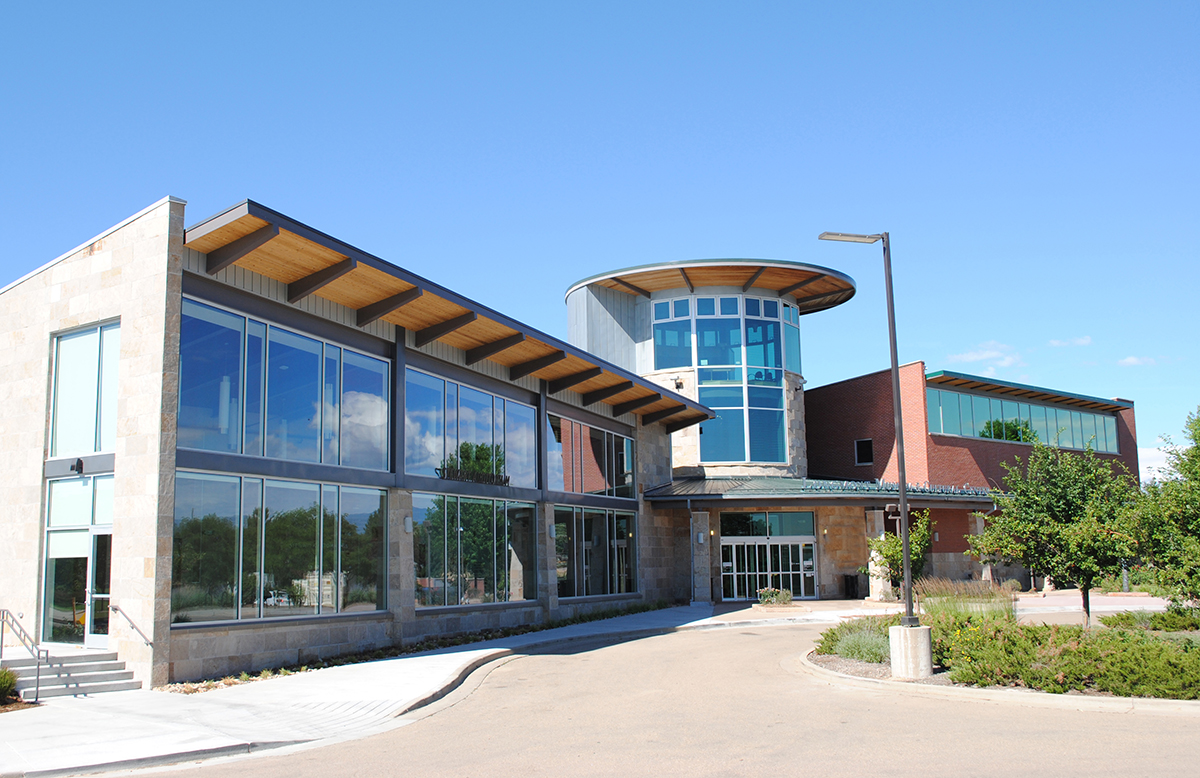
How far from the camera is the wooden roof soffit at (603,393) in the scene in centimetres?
2919

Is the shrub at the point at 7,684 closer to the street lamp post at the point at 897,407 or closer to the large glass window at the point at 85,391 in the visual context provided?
the large glass window at the point at 85,391

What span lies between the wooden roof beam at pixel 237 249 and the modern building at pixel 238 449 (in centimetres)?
4

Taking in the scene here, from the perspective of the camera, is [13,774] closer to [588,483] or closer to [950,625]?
[950,625]

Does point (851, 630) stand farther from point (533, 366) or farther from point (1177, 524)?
point (533, 366)

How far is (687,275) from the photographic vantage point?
128 feet

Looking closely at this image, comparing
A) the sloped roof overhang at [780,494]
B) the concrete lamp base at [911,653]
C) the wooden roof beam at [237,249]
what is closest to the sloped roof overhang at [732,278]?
the sloped roof overhang at [780,494]

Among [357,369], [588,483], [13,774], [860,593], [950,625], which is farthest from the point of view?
[860,593]

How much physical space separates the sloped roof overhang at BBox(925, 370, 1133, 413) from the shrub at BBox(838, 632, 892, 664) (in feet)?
89.4

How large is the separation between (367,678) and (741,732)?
715 cm

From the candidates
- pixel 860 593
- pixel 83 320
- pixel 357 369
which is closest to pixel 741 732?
pixel 357 369

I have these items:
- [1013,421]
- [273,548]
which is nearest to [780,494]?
[1013,421]

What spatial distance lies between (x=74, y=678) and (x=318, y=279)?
302 inches

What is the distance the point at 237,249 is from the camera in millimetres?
15633

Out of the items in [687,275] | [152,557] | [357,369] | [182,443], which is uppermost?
[687,275]
